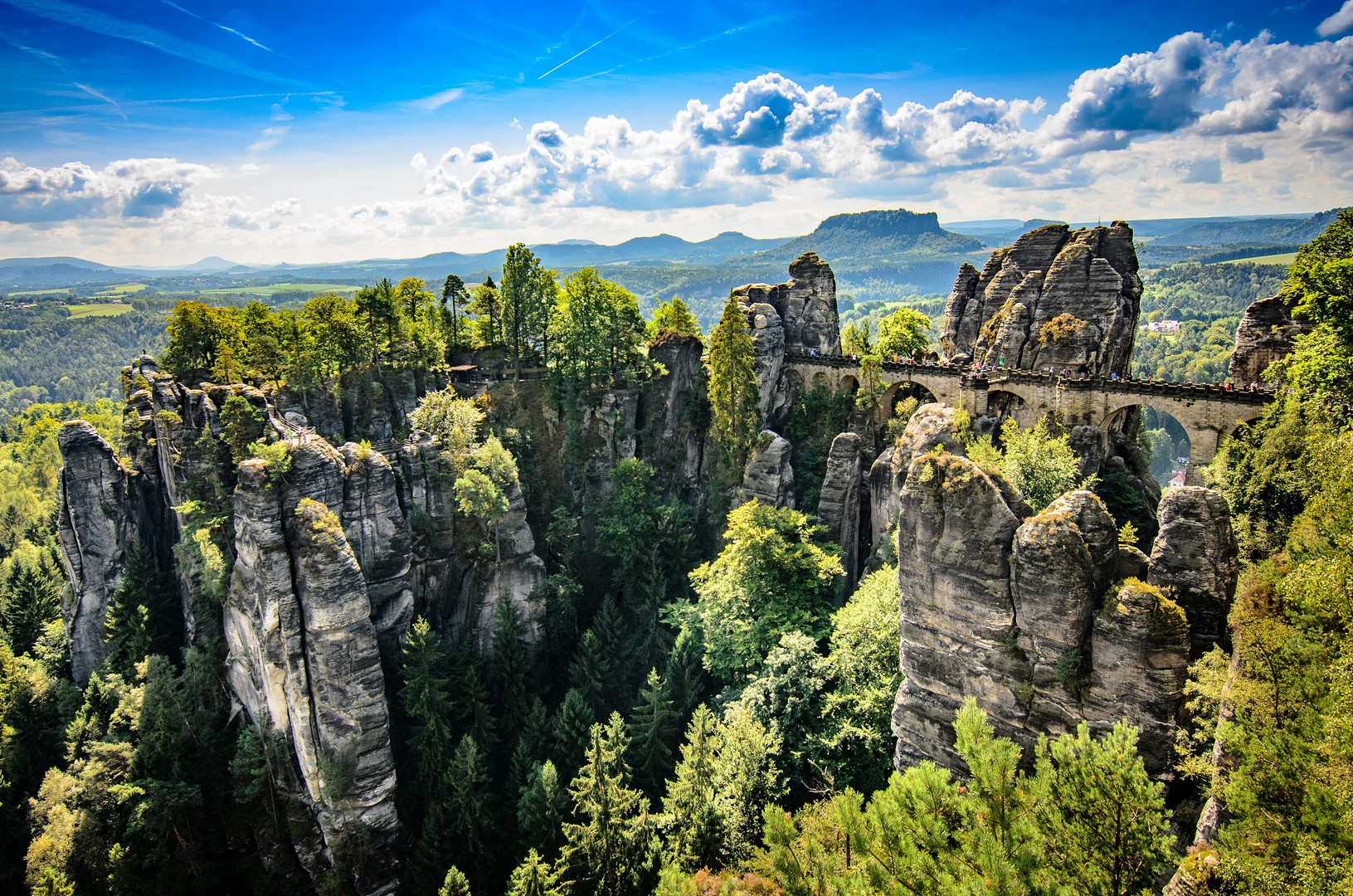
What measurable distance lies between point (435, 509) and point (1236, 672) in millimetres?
36490

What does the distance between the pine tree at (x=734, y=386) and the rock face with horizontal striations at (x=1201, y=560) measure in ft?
89.8

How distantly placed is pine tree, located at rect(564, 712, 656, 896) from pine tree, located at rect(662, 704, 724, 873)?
3.90 feet

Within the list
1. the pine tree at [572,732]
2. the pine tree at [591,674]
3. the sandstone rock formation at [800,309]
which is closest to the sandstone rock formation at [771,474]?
the sandstone rock formation at [800,309]

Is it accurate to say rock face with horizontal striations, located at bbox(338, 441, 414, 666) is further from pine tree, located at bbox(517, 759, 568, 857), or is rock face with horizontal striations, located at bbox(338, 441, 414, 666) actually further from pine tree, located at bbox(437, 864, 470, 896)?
pine tree, located at bbox(437, 864, 470, 896)

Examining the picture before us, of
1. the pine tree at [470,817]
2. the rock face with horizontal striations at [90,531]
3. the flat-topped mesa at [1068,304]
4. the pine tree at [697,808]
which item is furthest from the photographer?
the rock face with horizontal striations at [90,531]

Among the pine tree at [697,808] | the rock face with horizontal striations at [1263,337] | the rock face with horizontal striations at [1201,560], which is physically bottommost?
the pine tree at [697,808]

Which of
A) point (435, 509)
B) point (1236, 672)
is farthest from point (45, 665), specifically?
point (1236, 672)

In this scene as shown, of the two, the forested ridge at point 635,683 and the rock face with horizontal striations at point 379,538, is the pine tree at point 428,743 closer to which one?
the forested ridge at point 635,683

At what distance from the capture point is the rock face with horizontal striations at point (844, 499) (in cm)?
3950

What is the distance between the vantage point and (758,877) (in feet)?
66.0

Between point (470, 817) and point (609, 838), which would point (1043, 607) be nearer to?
point (609, 838)

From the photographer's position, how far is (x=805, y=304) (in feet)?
169

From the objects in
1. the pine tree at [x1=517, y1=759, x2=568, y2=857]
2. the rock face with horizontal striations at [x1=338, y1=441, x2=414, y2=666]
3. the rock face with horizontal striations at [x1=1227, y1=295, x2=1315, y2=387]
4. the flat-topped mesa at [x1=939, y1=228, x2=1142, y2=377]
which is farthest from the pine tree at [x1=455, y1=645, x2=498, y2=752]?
the rock face with horizontal striations at [x1=1227, y1=295, x2=1315, y2=387]

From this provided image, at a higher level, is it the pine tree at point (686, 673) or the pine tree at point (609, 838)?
the pine tree at point (686, 673)
